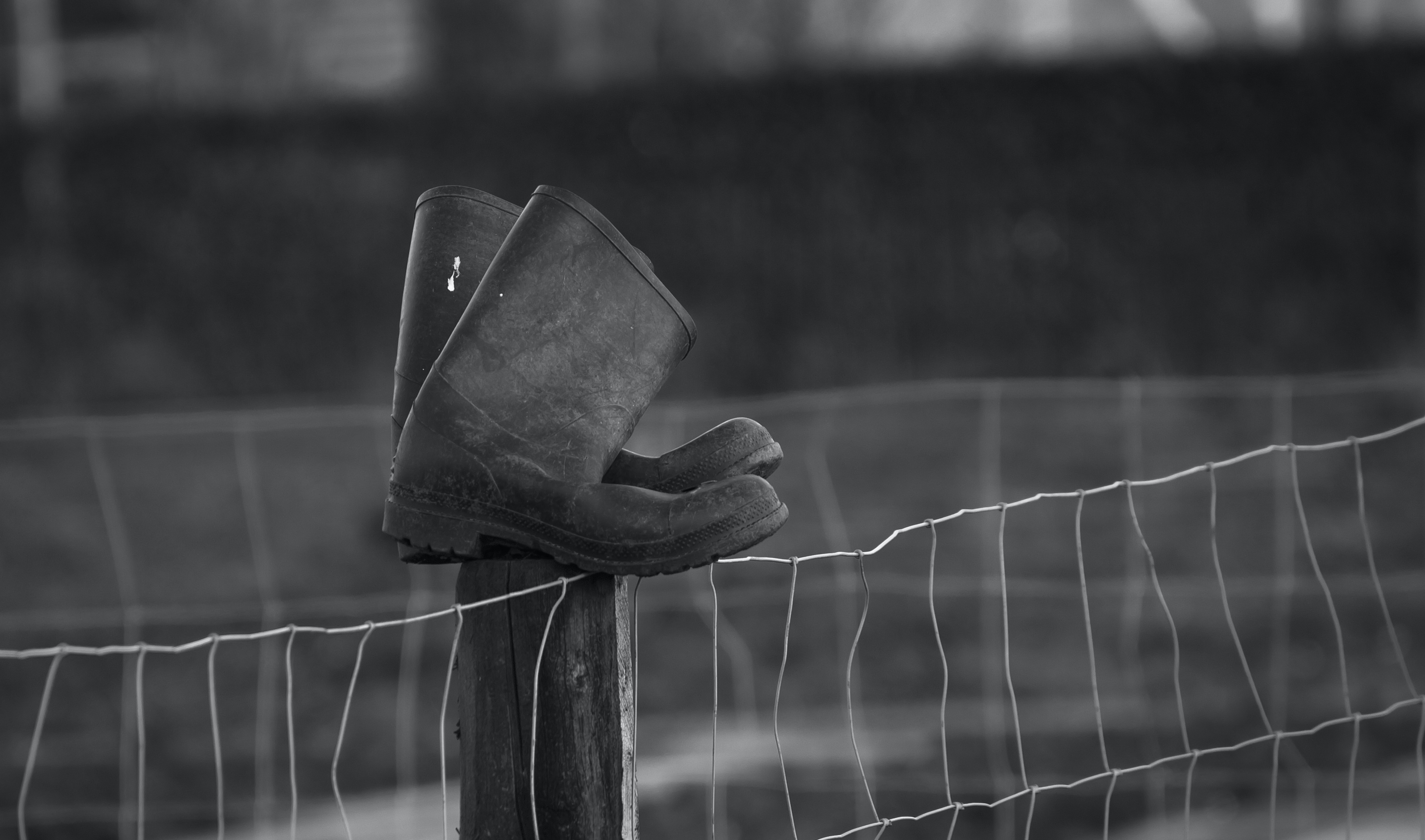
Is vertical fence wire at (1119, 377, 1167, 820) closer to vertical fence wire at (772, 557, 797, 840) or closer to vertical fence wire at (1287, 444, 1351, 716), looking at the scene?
vertical fence wire at (1287, 444, 1351, 716)

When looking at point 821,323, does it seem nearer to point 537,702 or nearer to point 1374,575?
point 1374,575

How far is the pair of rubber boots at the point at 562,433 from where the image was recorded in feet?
4.50

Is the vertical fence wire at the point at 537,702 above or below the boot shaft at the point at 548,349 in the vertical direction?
below

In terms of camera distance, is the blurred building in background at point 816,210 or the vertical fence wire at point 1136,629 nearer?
the vertical fence wire at point 1136,629

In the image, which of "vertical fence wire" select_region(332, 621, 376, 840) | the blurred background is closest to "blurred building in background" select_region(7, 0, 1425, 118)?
the blurred background

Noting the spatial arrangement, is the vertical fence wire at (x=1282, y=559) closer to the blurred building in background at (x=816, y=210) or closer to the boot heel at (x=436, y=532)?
the blurred building in background at (x=816, y=210)

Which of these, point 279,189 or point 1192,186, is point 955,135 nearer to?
point 1192,186

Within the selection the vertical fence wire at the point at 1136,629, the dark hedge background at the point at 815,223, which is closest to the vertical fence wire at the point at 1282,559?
the vertical fence wire at the point at 1136,629

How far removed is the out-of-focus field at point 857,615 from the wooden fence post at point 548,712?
227 centimetres

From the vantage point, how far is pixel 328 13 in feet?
38.1

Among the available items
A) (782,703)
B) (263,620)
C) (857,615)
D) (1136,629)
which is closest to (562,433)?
(782,703)

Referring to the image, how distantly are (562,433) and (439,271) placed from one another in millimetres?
324

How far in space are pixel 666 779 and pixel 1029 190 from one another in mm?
5459

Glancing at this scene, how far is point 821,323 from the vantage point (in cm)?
814
